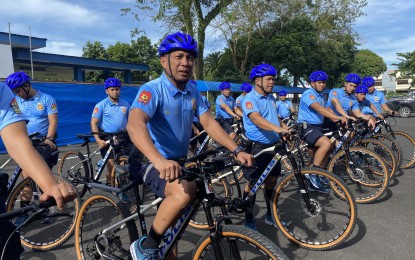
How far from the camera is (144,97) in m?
2.42

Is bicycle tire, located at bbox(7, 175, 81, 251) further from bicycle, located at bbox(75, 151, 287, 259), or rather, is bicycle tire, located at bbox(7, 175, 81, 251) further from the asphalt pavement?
bicycle, located at bbox(75, 151, 287, 259)

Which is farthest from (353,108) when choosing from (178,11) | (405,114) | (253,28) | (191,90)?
(253,28)

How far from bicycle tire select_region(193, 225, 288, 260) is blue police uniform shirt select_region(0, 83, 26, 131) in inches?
54.8

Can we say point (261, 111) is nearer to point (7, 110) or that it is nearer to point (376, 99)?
point (7, 110)

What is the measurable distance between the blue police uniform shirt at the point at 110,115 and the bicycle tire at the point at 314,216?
3.04 meters

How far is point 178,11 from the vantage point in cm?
1903

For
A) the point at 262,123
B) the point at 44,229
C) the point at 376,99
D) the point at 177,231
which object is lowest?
the point at 44,229

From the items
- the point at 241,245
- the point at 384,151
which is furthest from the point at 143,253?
the point at 384,151

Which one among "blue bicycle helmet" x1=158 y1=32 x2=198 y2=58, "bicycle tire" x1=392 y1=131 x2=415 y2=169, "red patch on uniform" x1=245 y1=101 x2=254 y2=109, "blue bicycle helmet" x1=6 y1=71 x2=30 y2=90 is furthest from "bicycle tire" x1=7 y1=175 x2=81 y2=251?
"bicycle tire" x1=392 y1=131 x2=415 y2=169

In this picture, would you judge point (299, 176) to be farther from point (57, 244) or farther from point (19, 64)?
point (19, 64)

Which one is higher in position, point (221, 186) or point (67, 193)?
point (67, 193)

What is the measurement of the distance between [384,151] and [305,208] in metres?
2.84

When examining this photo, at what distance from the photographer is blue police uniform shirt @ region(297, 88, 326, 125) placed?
549cm

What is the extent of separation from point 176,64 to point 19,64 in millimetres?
24576
